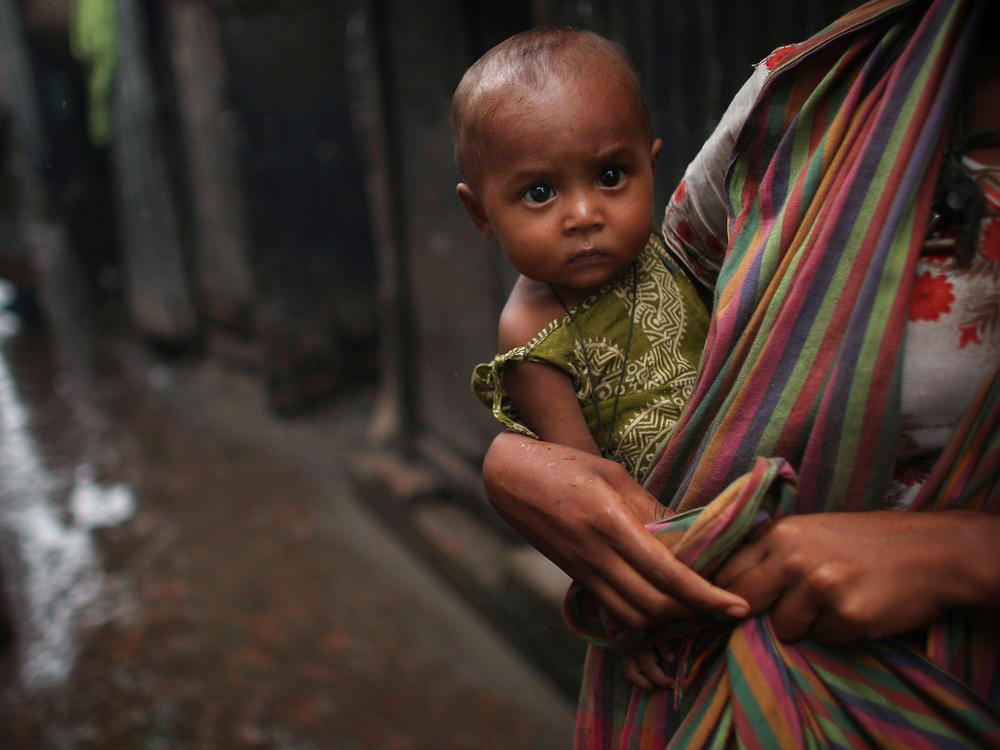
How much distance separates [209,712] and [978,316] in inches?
121

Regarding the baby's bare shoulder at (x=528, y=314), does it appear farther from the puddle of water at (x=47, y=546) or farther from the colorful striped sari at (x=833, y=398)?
the puddle of water at (x=47, y=546)

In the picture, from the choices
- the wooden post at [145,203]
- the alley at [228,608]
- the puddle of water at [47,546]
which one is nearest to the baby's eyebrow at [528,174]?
the alley at [228,608]

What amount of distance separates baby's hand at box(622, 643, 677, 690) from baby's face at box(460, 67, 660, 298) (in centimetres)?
45

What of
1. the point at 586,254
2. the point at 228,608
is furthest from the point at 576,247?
the point at 228,608

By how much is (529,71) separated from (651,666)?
723mm

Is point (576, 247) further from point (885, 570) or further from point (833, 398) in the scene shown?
point (885, 570)

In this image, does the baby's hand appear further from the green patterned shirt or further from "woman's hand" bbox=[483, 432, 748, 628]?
the green patterned shirt

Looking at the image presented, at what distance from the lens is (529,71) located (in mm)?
971

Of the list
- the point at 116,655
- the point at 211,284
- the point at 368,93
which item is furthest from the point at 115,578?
the point at 211,284

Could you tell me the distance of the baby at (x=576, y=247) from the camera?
3.18 ft

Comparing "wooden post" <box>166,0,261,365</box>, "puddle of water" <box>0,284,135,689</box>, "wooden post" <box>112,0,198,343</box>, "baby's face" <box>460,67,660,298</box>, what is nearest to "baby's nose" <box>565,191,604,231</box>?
"baby's face" <box>460,67,660,298</box>

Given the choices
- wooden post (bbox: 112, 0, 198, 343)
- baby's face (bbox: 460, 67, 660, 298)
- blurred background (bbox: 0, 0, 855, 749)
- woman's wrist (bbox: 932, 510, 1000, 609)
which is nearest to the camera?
woman's wrist (bbox: 932, 510, 1000, 609)

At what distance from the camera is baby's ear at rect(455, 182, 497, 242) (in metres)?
1.10

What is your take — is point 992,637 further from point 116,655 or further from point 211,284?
point 211,284
